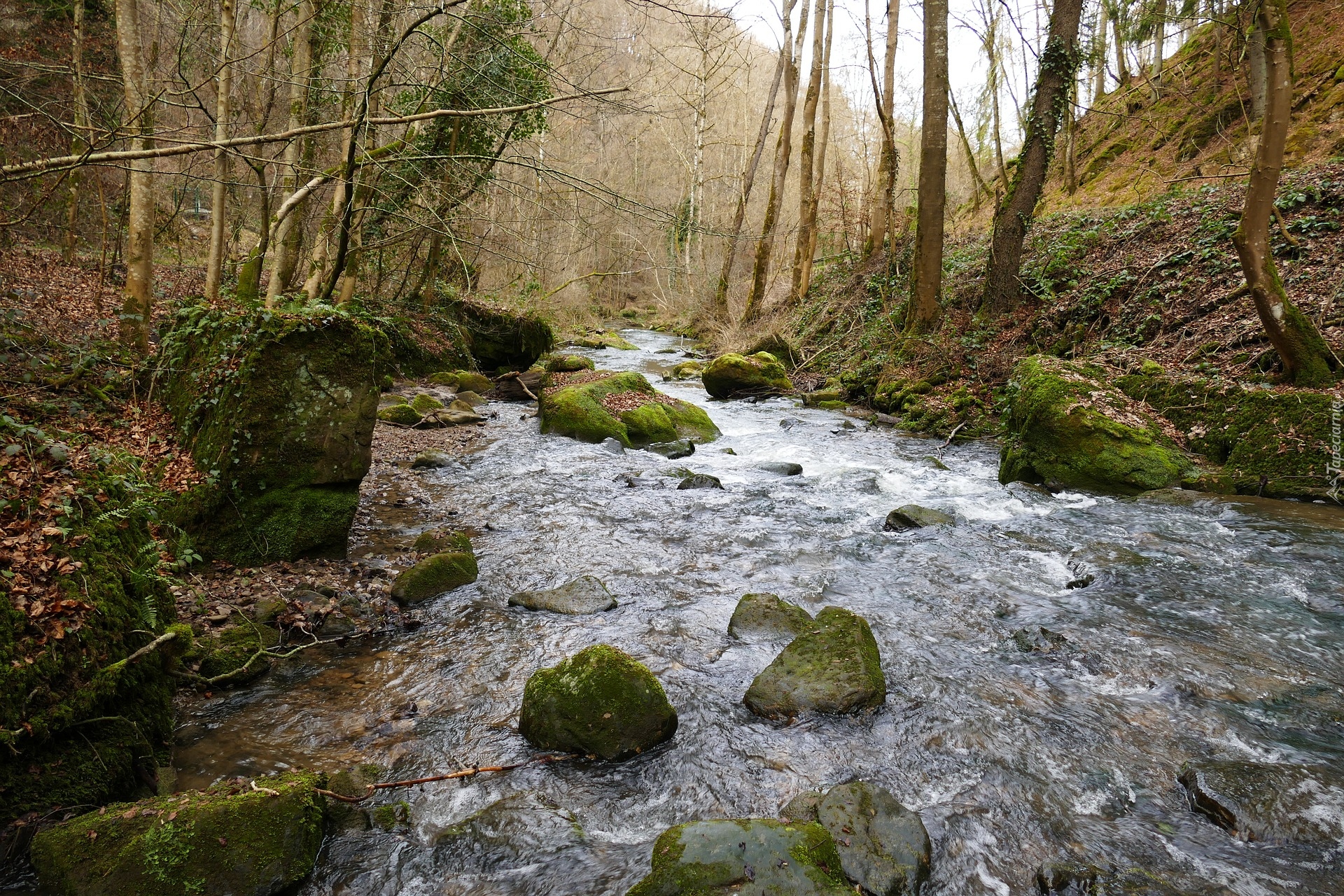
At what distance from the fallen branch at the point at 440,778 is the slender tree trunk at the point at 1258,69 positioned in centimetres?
980

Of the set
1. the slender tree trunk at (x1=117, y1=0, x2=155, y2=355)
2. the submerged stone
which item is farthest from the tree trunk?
the slender tree trunk at (x1=117, y1=0, x2=155, y2=355)

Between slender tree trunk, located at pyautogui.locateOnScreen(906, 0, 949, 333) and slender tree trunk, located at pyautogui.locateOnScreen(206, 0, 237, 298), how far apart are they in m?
11.2

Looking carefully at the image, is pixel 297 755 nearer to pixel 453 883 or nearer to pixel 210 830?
pixel 210 830

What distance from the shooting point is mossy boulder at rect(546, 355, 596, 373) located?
16.5 m

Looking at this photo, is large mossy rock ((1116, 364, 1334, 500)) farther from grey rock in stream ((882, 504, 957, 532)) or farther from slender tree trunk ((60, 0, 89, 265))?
slender tree trunk ((60, 0, 89, 265))

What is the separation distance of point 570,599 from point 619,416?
6.08 metres

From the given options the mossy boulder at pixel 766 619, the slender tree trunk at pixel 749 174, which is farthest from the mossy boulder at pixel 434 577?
the slender tree trunk at pixel 749 174

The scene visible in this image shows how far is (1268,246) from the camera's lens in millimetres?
7777

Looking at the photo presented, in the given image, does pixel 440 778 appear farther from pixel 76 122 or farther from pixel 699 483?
pixel 76 122

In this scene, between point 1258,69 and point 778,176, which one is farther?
point 778,176

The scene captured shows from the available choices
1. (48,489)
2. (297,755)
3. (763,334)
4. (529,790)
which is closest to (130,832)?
(297,755)

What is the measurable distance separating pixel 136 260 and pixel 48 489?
634 cm

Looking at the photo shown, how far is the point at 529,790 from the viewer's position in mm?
3404

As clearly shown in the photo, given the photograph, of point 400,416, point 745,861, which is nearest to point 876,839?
point 745,861
